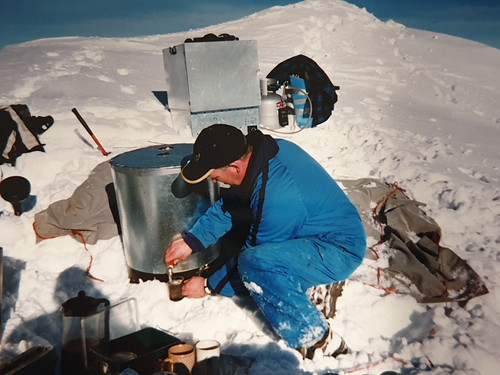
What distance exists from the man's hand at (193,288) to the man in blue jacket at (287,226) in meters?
0.61

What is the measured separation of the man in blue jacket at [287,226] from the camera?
8.32ft

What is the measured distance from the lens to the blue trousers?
2525 millimetres

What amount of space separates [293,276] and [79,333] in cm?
138

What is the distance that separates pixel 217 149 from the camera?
8.27ft

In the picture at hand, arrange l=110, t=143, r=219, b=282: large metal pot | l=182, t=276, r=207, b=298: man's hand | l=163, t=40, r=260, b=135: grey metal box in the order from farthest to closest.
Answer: l=163, t=40, r=260, b=135: grey metal box, l=182, t=276, r=207, b=298: man's hand, l=110, t=143, r=219, b=282: large metal pot

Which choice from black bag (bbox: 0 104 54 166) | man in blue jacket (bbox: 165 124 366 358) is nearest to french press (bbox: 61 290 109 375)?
man in blue jacket (bbox: 165 124 366 358)

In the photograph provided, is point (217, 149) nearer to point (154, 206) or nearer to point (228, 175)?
point (228, 175)

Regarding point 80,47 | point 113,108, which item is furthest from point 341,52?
point 113,108

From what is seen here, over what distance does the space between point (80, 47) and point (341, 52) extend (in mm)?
9587

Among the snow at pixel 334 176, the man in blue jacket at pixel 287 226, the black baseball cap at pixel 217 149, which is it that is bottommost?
the snow at pixel 334 176

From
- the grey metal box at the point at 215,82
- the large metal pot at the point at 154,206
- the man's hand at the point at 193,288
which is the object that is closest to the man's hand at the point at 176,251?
the large metal pot at the point at 154,206

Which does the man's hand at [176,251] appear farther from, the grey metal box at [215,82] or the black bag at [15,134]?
the grey metal box at [215,82]

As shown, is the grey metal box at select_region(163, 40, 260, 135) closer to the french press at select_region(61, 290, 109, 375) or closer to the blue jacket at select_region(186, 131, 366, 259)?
the blue jacket at select_region(186, 131, 366, 259)

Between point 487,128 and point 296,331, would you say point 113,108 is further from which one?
point 487,128
